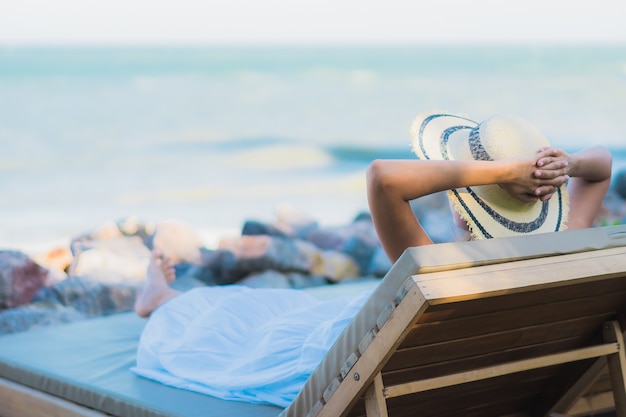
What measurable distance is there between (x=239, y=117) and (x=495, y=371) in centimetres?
1562

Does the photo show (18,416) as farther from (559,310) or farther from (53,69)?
(53,69)

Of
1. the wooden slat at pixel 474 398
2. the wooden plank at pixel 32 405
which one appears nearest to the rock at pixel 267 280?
the wooden plank at pixel 32 405

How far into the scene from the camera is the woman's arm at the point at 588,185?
7.96 ft

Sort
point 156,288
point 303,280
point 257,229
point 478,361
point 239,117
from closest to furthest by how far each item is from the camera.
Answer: point 478,361
point 156,288
point 303,280
point 257,229
point 239,117

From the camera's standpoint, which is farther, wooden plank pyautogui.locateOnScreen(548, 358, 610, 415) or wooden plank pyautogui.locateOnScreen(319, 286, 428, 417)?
wooden plank pyautogui.locateOnScreen(548, 358, 610, 415)

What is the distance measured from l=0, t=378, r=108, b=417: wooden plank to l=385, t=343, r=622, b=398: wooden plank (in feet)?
3.75

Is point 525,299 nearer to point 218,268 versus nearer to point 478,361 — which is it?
point 478,361

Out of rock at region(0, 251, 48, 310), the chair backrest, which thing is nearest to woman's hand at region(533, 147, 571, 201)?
the chair backrest

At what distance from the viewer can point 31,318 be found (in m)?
4.46

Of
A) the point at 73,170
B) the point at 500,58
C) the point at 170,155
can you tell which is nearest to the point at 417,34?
the point at 500,58

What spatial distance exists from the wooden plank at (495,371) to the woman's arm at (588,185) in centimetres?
44

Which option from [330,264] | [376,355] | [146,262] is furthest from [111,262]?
[376,355]

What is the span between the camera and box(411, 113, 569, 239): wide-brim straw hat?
221 centimetres

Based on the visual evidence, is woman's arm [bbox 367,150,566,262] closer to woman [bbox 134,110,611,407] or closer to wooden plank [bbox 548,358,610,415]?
woman [bbox 134,110,611,407]
